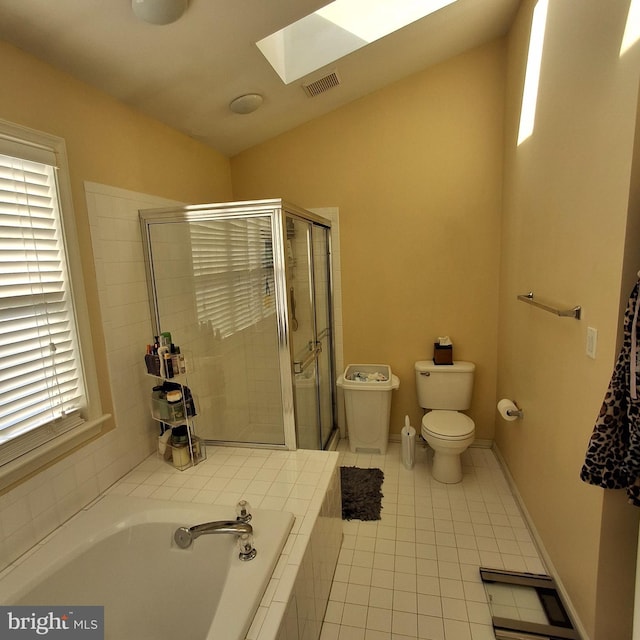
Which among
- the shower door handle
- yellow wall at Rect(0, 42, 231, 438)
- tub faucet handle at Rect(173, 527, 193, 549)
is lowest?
tub faucet handle at Rect(173, 527, 193, 549)

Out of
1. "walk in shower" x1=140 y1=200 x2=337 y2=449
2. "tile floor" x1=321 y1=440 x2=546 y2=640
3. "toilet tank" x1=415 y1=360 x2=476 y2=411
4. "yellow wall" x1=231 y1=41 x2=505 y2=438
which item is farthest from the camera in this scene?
"toilet tank" x1=415 y1=360 x2=476 y2=411

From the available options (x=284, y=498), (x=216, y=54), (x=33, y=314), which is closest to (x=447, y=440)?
(x=284, y=498)

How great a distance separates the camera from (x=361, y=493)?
8.25 feet

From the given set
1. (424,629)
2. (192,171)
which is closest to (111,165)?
(192,171)

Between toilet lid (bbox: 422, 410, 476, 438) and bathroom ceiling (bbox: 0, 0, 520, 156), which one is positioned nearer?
bathroom ceiling (bbox: 0, 0, 520, 156)

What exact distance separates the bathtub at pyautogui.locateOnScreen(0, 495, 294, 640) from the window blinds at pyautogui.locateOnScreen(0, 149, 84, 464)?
41 centimetres

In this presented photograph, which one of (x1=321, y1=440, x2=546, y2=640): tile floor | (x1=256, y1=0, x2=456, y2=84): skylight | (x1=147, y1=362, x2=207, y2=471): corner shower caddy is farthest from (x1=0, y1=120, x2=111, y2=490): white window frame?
(x1=321, y1=440, x2=546, y2=640): tile floor

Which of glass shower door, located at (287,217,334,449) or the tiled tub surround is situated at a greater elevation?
glass shower door, located at (287,217,334,449)

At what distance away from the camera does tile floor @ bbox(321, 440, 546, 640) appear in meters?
1.66

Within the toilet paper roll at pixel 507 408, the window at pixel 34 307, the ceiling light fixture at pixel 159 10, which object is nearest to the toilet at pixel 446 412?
the toilet paper roll at pixel 507 408

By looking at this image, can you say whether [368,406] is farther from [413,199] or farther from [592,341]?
[592,341]

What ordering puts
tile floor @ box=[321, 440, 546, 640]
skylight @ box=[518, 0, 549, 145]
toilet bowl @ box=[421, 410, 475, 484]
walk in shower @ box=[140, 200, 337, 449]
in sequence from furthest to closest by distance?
toilet bowl @ box=[421, 410, 475, 484]
walk in shower @ box=[140, 200, 337, 449]
skylight @ box=[518, 0, 549, 145]
tile floor @ box=[321, 440, 546, 640]

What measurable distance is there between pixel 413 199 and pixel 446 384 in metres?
1.37

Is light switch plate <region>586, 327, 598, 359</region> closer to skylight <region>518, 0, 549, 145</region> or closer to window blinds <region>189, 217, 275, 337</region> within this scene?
skylight <region>518, 0, 549, 145</region>
